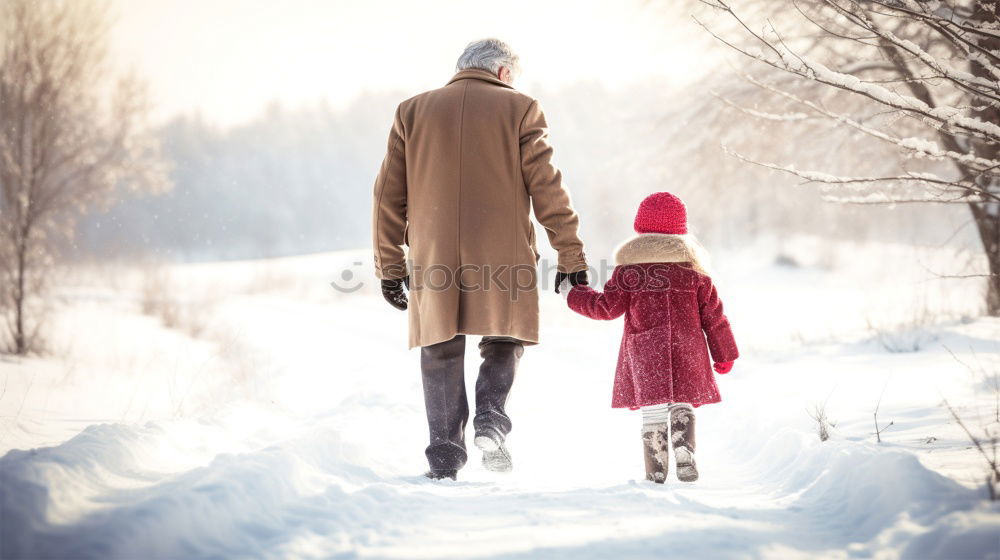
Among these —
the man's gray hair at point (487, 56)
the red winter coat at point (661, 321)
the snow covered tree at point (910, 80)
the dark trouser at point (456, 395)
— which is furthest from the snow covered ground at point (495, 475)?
the man's gray hair at point (487, 56)

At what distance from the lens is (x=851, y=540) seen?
1893 millimetres

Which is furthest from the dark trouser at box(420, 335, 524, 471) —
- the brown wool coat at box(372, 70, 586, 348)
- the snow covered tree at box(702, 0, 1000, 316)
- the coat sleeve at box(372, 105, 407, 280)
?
the snow covered tree at box(702, 0, 1000, 316)

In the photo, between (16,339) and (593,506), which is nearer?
(593,506)

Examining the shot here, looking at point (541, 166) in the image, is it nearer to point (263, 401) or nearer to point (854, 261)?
point (263, 401)

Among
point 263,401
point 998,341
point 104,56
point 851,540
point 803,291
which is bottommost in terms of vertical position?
point 851,540

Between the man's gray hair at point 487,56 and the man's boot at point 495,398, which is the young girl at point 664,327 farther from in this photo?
→ the man's gray hair at point 487,56

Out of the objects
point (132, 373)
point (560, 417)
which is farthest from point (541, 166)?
point (132, 373)

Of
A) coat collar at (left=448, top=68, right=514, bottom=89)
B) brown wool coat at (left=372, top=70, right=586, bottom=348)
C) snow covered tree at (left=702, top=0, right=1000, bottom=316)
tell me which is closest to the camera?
snow covered tree at (left=702, top=0, right=1000, bottom=316)

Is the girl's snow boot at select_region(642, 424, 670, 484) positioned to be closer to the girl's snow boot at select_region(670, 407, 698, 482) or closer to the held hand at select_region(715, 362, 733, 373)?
the girl's snow boot at select_region(670, 407, 698, 482)

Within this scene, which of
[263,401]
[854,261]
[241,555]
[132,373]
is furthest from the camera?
[854,261]

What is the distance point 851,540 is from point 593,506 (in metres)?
0.78

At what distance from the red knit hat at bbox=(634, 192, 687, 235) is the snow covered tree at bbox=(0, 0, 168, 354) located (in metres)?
7.38

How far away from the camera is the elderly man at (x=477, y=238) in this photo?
291cm

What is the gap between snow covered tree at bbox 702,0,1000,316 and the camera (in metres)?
2.58
